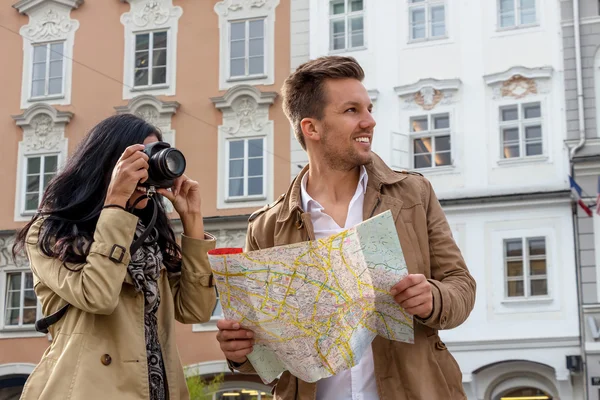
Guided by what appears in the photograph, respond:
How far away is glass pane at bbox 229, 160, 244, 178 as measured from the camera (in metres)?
20.1

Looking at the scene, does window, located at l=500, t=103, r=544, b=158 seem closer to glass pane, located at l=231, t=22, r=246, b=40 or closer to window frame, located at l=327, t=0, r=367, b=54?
window frame, located at l=327, t=0, r=367, b=54

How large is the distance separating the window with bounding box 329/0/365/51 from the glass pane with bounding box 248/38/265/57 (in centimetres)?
162

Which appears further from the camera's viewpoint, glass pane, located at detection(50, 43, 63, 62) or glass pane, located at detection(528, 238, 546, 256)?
glass pane, located at detection(50, 43, 63, 62)

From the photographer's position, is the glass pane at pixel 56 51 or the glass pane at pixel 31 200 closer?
the glass pane at pixel 31 200

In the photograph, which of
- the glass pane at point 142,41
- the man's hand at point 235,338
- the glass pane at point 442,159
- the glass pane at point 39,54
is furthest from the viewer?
the glass pane at point 39,54

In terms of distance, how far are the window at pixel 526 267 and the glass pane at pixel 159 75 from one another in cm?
863

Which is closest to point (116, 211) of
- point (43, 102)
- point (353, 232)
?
point (353, 232)

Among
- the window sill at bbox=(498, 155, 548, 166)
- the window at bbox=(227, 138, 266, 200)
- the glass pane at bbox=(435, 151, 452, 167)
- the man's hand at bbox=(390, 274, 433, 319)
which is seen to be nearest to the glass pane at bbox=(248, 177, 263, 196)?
the window at bbox=(227, 138, 266, 200)

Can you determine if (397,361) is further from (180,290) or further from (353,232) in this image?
(180,290)

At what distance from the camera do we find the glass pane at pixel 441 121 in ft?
60.7

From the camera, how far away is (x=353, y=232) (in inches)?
103

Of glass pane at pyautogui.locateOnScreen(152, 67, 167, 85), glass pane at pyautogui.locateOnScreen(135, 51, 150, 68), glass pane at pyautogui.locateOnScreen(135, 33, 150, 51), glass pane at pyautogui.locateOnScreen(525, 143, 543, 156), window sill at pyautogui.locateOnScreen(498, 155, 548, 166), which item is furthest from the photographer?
glass pane at pyautogui.locateOnScreen(135, 33, 150, 51)

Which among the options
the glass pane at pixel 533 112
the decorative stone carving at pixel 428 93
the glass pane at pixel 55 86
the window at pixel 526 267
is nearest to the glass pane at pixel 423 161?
the decorative stone carving at pixel 428 93

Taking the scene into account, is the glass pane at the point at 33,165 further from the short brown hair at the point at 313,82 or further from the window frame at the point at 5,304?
the short brown hair at the point at 313,82
